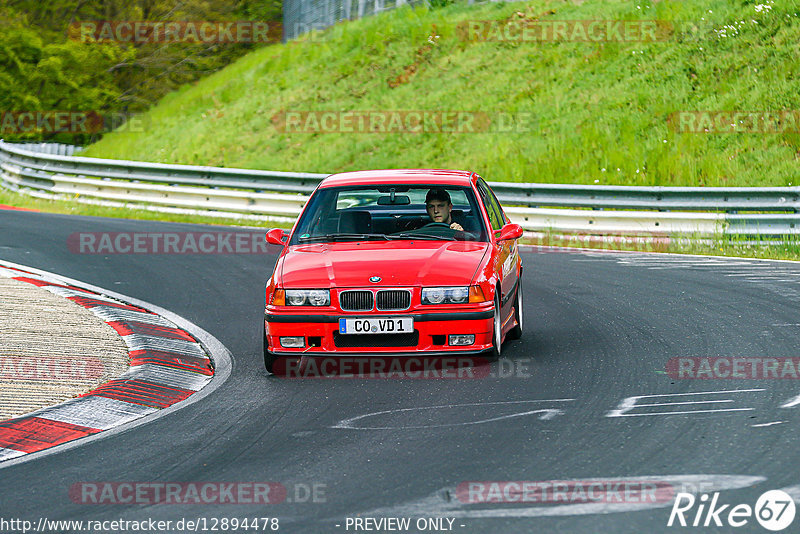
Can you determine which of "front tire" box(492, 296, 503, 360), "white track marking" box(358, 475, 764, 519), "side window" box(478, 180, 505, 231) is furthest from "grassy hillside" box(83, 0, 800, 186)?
"white track marking" box(358, 475, 764, 519)

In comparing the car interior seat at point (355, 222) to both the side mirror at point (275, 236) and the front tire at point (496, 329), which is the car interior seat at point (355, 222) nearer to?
the side mirror at point (275, 236)

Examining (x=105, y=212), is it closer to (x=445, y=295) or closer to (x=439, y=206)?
(x=439, y=206)

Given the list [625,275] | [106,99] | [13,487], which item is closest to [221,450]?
[13,487]

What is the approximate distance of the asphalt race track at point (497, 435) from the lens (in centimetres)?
501

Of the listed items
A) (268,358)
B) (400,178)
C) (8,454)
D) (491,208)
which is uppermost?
(400,178)

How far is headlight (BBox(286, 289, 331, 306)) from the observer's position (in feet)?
26.4

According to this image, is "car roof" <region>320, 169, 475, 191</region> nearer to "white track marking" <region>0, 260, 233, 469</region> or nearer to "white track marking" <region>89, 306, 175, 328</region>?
"white track marking" <region>0, 260, 233, 469</region>

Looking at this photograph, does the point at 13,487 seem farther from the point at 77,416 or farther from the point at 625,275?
the point at 625,275

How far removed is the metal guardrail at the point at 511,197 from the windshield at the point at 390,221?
820 cm

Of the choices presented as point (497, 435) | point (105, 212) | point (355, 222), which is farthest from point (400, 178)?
point (105, 212)

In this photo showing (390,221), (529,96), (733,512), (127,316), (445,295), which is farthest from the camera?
(529,96)

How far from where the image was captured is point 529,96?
29.1 metres

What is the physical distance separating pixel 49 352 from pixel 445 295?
330cm

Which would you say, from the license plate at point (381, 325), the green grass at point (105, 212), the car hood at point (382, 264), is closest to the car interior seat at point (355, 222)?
the car hood at point (382, 264)
